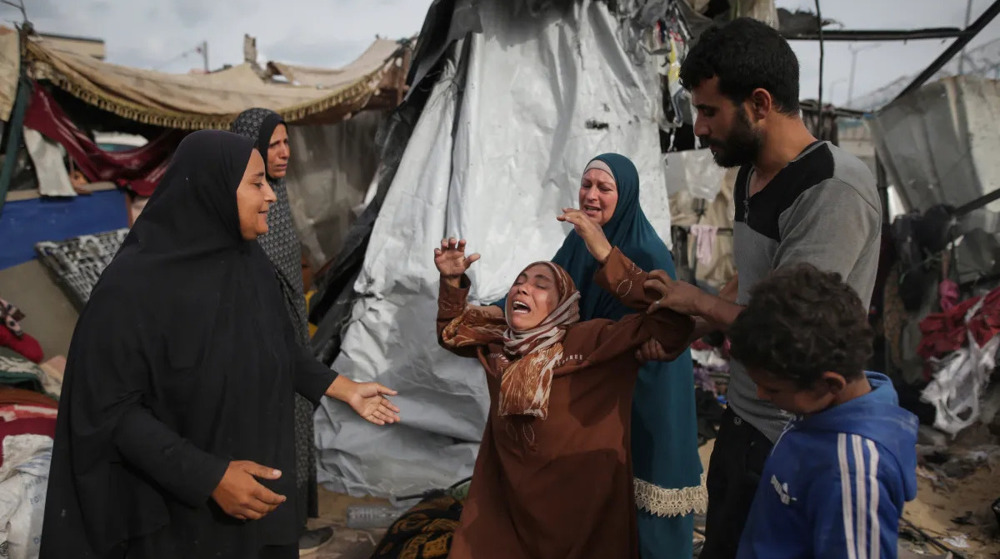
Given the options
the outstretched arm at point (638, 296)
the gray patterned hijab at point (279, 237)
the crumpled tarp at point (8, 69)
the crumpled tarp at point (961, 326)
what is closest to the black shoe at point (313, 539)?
the gray patterned hijab at point (279, 237)

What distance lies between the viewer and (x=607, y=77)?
475cm

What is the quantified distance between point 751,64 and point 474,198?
2968 mm

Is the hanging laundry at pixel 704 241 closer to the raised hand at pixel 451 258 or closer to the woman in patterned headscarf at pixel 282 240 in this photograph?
the woman in patterned headscarf at pixel 282 240

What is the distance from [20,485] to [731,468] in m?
2.97

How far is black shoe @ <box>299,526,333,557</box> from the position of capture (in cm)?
349

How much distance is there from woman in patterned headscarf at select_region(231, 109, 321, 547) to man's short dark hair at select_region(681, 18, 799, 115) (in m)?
2.17

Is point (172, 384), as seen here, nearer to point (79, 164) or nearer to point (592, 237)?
point (592, 237)

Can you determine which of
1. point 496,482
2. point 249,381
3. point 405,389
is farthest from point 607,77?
point 249,381

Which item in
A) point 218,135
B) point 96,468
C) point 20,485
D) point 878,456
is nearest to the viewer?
point 878,456

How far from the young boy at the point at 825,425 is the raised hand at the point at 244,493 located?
3.91 ft

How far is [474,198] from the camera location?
14.7 ft

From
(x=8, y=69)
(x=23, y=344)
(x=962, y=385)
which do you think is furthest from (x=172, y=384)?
(x=962, y=385)

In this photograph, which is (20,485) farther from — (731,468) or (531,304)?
(731,468)

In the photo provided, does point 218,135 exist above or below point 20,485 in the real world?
above
